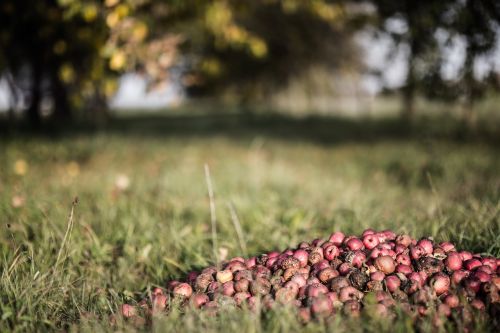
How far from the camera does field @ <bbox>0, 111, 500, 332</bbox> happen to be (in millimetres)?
1861

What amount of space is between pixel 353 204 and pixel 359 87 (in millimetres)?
18070

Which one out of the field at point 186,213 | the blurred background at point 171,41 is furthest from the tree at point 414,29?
the field at point 186,213

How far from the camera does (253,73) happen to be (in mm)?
17188

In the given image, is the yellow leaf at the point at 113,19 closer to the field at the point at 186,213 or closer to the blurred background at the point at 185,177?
the blurred background at the point at 185,177

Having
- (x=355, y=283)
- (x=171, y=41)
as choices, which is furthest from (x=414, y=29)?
(x=355, y=283)

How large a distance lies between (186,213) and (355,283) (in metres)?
2.13

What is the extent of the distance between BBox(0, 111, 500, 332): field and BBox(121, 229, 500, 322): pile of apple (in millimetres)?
83

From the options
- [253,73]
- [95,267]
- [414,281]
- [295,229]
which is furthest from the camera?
[253,73]

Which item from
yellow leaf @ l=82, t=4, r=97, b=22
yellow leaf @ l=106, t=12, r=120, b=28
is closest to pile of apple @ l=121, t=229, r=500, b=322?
yellow leaf @ l=106, t=12, r=120, b=28

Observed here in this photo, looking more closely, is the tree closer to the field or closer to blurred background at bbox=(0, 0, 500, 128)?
blurred background at bbox=(0, 0, 500, 128)

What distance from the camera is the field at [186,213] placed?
1.86 meters

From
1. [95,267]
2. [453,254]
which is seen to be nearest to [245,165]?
[95,267]

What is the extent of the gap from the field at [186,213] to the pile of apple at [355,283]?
0.08 metres

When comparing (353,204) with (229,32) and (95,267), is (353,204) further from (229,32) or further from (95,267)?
(229,32)
